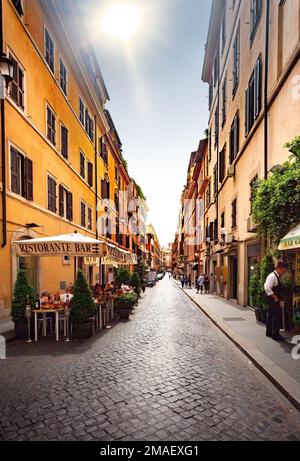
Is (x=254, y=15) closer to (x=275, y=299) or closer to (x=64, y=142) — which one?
(x=64, y=142)

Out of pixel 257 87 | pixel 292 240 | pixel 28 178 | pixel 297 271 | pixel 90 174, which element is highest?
pixel 257 87

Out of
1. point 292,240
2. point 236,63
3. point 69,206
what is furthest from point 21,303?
point 236,63

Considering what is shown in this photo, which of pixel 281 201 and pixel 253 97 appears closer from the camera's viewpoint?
pixel 281 201

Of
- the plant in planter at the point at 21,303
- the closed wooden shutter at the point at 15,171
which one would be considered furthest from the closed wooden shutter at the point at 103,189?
the plant in planter at the point at 21,303

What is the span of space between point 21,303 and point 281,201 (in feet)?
23.8

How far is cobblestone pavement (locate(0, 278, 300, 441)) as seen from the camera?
3648 mm

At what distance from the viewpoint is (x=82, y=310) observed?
850 centimetres

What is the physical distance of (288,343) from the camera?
7461mm

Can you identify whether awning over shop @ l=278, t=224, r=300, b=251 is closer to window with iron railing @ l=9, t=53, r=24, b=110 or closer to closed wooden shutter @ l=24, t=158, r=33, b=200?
closed wooden shutter @ l=24, t=158, r=33, b=200

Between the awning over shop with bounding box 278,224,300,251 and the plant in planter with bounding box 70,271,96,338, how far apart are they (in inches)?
208

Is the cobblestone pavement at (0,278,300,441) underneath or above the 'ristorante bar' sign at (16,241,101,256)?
underneath

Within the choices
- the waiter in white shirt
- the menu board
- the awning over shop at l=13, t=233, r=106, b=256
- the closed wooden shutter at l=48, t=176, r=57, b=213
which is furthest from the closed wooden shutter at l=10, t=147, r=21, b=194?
the menu board

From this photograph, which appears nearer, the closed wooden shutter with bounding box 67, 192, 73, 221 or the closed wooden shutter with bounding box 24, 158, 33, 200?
the closed wooden shutter with bounding box 24, 158, 33, 200
